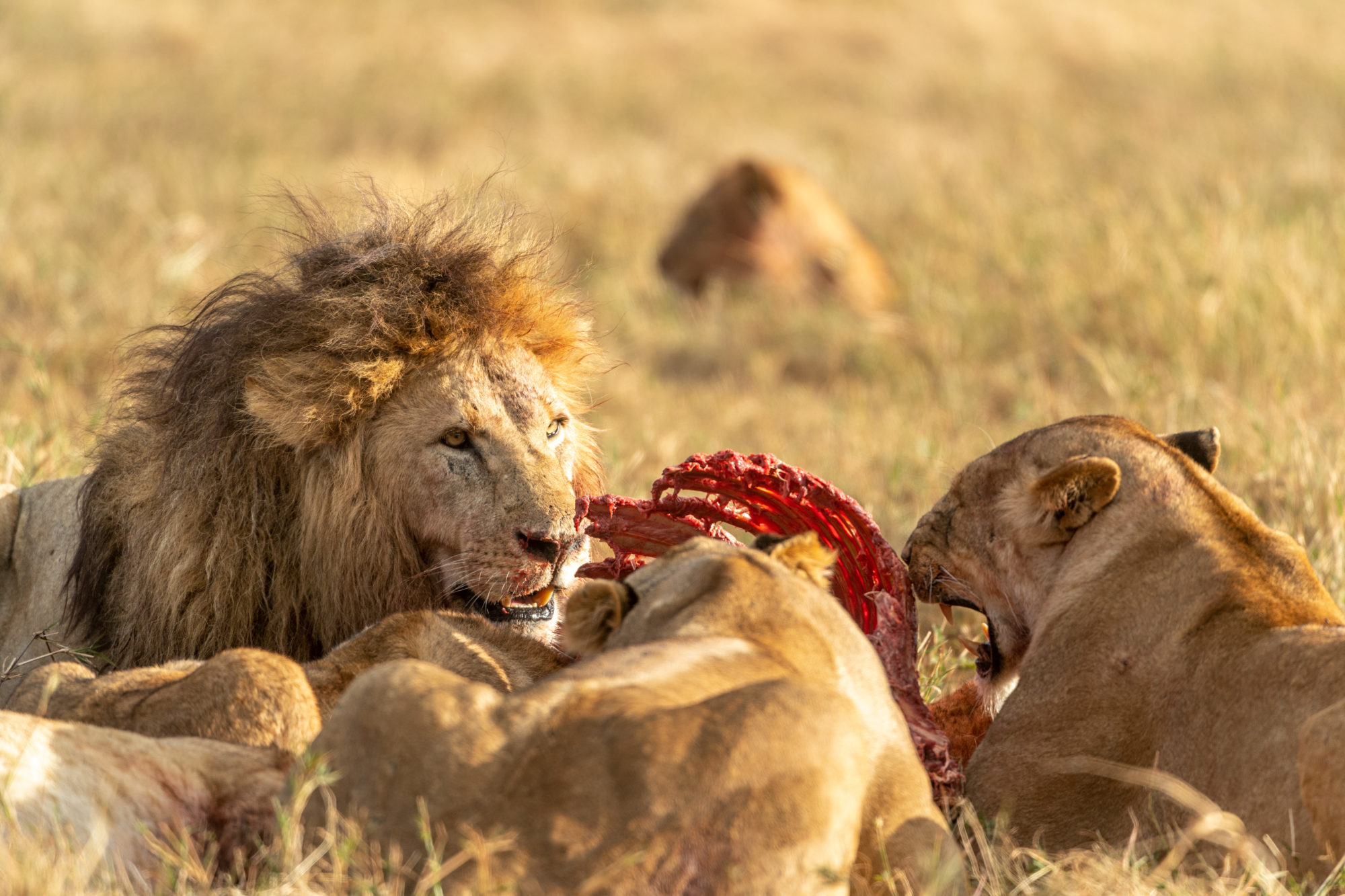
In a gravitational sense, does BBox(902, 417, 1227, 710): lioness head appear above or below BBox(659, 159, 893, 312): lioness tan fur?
below

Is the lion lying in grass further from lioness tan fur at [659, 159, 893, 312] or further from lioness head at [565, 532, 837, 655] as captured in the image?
lioness tan fur at [659, 159, 893, 312]

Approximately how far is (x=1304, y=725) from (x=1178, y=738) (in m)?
0.39

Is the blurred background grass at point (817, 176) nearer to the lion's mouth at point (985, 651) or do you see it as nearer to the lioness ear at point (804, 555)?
the lion's mouth at point (985, 651)

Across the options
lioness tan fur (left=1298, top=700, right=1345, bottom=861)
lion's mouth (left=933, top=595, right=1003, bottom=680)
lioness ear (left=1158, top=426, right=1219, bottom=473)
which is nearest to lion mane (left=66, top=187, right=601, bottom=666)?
lion's mouth (left=933, top=595, right=1003, bottom=680)

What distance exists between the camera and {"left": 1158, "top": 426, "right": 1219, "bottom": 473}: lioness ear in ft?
13.2

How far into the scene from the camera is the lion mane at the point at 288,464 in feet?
12.6

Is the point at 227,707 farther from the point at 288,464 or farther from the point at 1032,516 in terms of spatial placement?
the point at 1032,516

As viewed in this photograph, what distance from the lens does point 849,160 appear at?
16094 mm

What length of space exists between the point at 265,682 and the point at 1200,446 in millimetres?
2389

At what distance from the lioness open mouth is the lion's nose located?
117 mm

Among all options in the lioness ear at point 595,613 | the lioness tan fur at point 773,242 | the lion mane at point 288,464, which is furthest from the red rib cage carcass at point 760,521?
the lioness tan fur at point 773,242

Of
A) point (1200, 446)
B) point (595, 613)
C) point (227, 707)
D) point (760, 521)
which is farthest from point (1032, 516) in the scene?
point (227, 707)

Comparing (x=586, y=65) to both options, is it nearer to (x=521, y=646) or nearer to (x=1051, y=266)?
(x=1051, y=266)

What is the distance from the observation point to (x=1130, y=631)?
355cm
